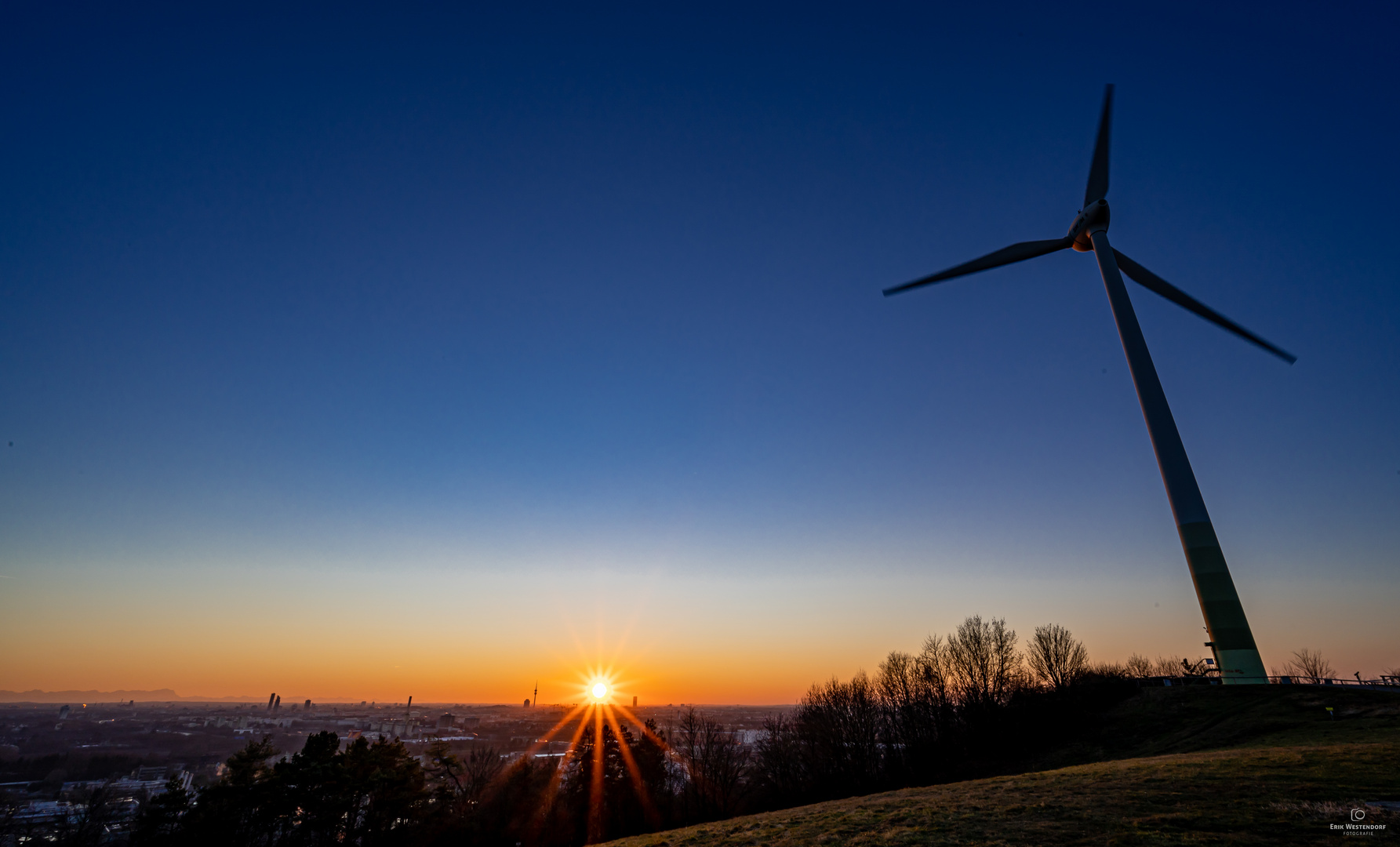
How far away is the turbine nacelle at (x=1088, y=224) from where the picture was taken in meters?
45.4

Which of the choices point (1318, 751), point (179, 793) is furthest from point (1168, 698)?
point (179, 793)

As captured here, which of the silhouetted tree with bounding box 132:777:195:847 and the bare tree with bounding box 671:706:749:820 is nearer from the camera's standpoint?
the silhouetted tree with bounding box 132:777:195:847

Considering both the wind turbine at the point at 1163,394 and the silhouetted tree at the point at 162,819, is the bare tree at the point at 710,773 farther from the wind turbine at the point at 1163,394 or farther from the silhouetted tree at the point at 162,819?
the wind turbine at the point at 1163,394

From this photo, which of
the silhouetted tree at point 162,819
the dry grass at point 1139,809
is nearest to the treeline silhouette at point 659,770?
the silhouetted tree at point 162,819

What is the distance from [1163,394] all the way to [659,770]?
5729 centimetres

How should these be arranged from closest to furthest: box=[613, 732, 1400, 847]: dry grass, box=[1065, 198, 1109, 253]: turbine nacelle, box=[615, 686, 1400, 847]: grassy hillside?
box=[613, 732, 1400, 847]: dry grass
box=[615, 686, 1400, 847]: grassy hillside
box=[1065, 198, 1109, 253]: turbine nacelle

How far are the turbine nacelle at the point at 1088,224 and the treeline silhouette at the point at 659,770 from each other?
46.7m

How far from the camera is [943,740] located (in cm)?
6562

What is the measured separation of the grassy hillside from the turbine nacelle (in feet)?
122

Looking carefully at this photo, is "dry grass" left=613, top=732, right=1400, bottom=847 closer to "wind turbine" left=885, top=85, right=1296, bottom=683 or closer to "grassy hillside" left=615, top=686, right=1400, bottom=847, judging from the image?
"grassy hillside" left=615, top=686, right=1400, bottom=847

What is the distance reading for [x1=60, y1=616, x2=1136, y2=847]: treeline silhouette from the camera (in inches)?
1538

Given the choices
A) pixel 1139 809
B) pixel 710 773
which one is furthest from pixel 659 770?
pixel 1139 809

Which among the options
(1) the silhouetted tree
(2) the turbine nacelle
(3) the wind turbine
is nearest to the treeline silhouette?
(1) the silhouetted tree

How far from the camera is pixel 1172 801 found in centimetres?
1459
